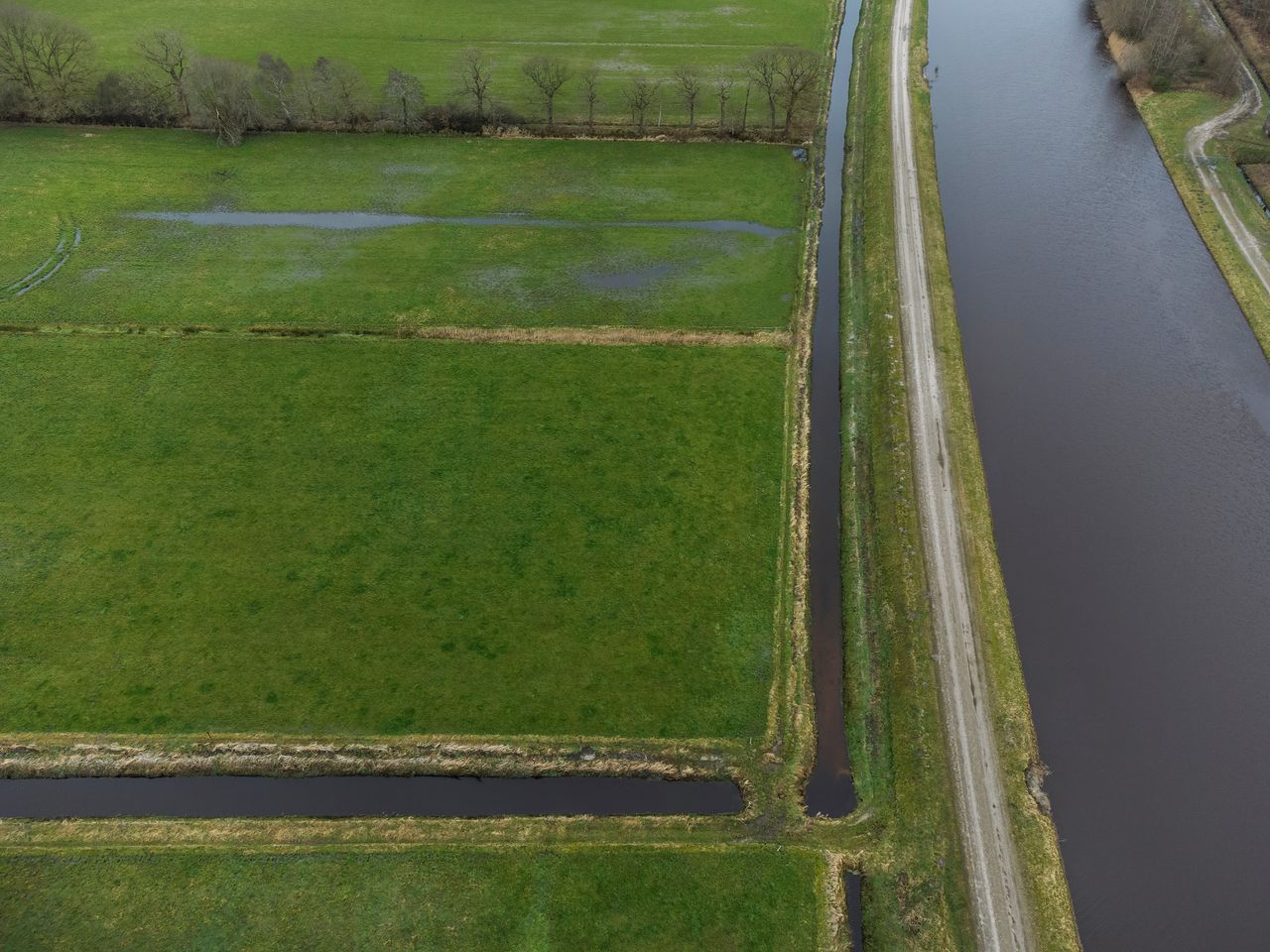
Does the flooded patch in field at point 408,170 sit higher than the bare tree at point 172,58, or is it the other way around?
the bare tree at point 172,58

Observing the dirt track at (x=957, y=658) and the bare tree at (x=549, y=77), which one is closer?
the dirt track at (x=957, y=658)

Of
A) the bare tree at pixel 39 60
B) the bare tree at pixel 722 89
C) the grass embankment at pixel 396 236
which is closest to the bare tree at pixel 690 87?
the bare tree at pixel 722 89

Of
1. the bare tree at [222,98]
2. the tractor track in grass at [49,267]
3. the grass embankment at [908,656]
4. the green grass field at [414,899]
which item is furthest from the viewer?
the bare tree at [222,98]

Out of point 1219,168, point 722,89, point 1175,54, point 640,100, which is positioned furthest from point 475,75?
point 1175,54

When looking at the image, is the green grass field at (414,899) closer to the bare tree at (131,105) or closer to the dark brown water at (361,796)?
the dark brown water at (361,796)

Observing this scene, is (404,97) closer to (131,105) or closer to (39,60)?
(131,105)

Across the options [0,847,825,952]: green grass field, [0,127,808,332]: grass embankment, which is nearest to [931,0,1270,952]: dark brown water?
[0,847,825,952]: green grass field
